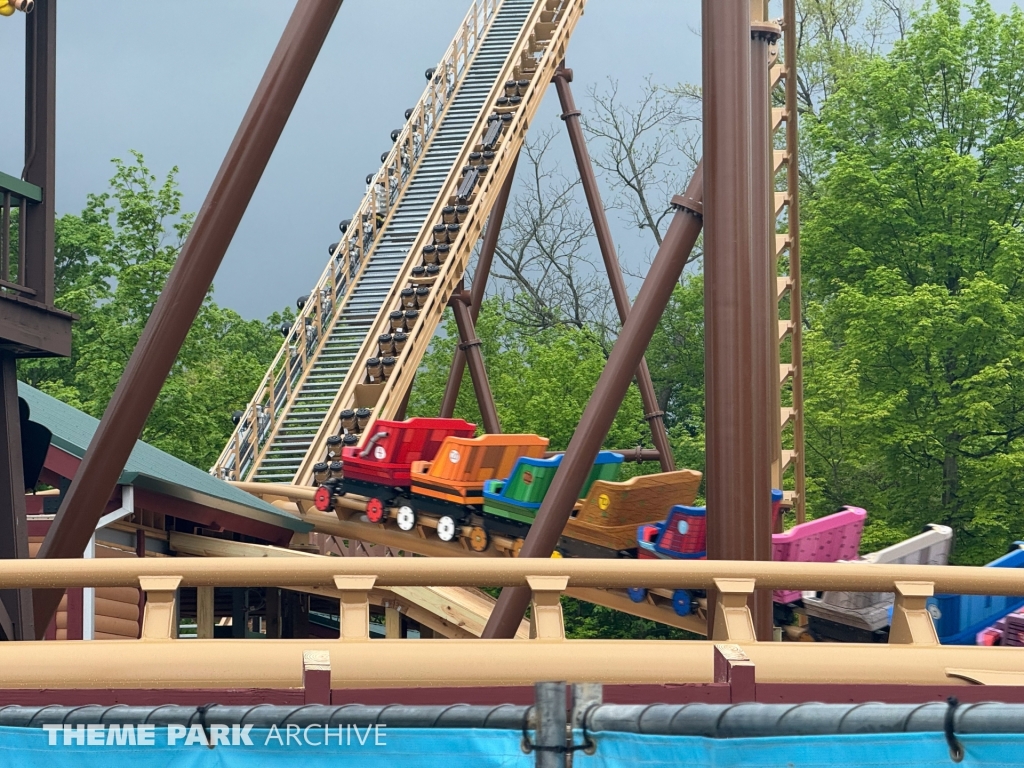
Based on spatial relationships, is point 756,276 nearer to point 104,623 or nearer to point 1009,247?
point 104,623

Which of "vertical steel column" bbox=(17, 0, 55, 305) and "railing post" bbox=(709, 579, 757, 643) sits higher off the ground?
"vertical steel column" bbox=(17, 0, 55, 305)

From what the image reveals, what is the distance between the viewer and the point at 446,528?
11969 mm

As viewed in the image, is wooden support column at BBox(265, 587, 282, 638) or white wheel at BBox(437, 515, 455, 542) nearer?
white wheel at BBox(437, 515, 455, 542)

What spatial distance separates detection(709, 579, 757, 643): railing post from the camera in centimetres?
378

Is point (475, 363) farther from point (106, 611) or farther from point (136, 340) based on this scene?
point (136, 340)

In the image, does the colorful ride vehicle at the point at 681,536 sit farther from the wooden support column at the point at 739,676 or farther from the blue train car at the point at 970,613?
the wooden support column at the point at 739,676

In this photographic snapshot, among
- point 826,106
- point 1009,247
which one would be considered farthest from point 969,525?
point 826,106

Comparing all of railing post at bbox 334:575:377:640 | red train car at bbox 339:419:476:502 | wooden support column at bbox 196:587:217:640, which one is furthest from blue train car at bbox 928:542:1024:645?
wooden support column at bbox 196:587:217:640

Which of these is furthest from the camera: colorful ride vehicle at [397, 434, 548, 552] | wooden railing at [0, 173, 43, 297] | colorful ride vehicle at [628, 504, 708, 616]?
colorful ride vehicle at [397, 434, 548, 552]

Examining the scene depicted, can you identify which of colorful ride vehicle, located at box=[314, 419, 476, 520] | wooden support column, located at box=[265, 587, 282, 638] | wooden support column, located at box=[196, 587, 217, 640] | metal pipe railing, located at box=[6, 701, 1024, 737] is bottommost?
wooden support column, located at box=[265, 587, 282, 638]

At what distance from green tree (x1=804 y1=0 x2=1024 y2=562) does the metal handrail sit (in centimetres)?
691

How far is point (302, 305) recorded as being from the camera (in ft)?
59.7

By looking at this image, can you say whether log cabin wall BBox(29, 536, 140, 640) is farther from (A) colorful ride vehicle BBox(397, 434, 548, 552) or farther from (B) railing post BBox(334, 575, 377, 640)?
(B) railing post BBox(334, 575, 377, 640)

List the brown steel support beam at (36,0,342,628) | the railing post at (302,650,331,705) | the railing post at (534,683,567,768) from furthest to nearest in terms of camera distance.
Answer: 1. the brown steel support beam at (36,0,342,628)
2. the railing post at (302,650,331,705)
3. the railing post at (534,683,567,768)
